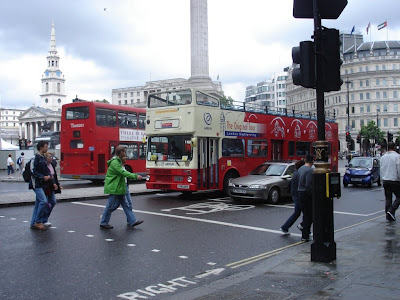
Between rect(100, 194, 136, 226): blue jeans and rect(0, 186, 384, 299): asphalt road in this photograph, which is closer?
rect(0, 186, 384, 299): asphalt road

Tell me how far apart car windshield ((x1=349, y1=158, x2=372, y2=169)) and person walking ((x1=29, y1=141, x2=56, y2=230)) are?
1811 centimetres

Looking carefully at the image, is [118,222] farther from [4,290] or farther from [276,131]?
[276,131]

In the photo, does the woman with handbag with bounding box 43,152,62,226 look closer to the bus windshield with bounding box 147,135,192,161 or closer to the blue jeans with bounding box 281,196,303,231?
the blue jeans with bounding box 281,196,303,231

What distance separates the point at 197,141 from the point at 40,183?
288 inches

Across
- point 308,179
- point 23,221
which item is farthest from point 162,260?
point 23,221

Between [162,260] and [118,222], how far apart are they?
391 cm

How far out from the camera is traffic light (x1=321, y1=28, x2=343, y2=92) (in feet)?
21.0

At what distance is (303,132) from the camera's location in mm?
21922

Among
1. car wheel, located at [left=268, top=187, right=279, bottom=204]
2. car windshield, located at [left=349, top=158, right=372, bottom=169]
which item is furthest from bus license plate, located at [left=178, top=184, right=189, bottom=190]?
car windshield, located at [left=349, top=158, right=372, bottom=169]

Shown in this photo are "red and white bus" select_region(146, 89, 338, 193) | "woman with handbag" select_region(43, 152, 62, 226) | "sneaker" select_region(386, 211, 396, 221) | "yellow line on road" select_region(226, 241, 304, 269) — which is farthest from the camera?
"red and white bus" select_region(146, 89, 338, 193)

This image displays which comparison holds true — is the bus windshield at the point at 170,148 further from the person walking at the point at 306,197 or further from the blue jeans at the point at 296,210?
the person walking at the point at 306,197

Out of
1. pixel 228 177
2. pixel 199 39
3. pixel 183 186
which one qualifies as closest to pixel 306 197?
pixel 183 186

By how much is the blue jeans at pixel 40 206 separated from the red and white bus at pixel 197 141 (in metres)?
6.58

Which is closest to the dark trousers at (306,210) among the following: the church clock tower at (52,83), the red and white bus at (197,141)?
the red and white bus at (197,141)
